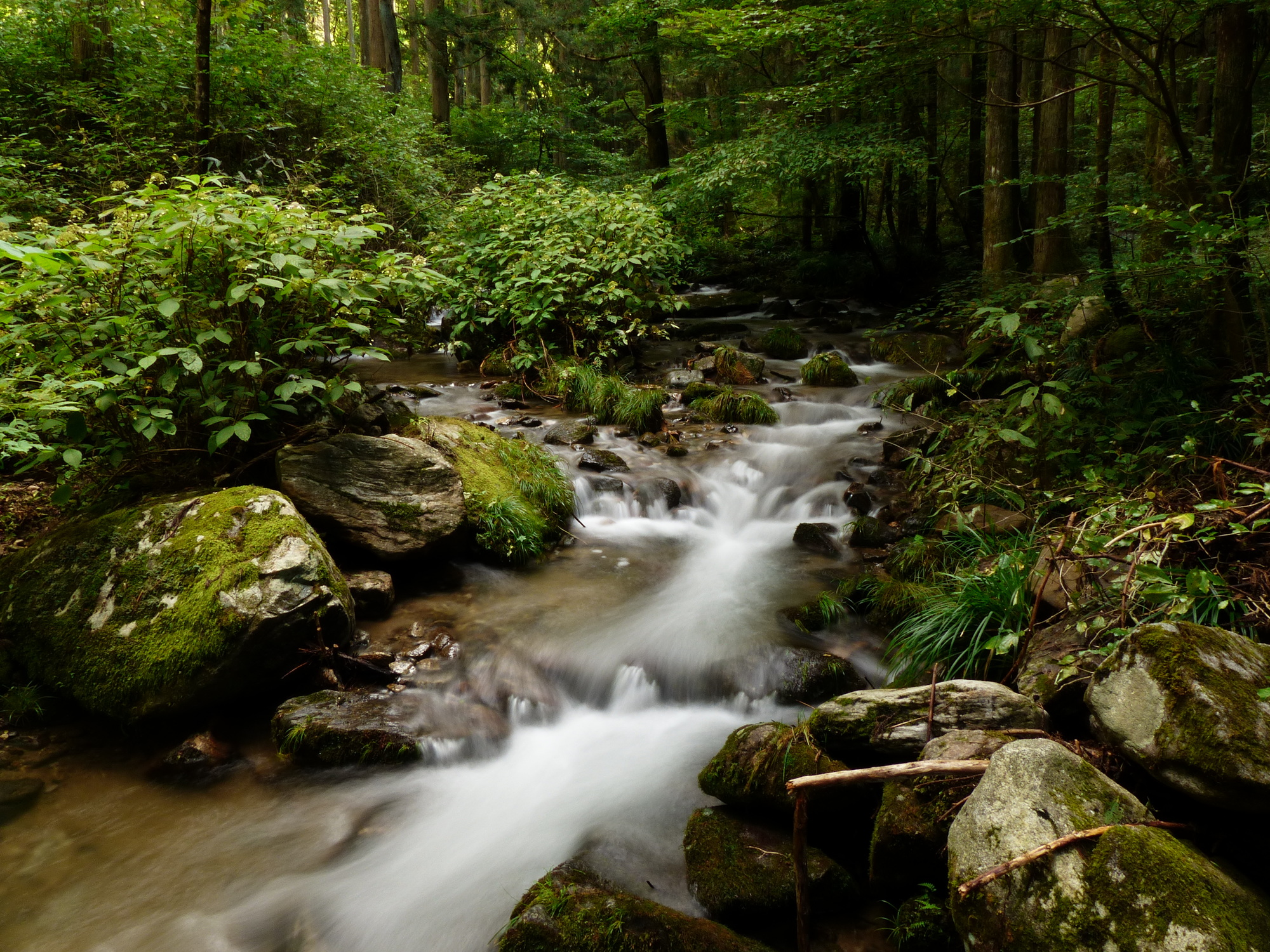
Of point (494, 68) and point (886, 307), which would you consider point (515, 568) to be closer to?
point (886, 307)

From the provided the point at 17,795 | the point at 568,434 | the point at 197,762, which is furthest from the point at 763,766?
the point at 568,434

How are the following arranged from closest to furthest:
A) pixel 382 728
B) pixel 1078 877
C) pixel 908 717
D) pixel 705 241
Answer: pixel 1078 877, pixel 908 717, pixel 382 728, pixel 705 241

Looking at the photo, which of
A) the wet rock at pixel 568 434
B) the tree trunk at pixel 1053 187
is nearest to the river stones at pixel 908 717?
the wet rock at pixel 568 434

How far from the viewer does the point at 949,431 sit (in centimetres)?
613

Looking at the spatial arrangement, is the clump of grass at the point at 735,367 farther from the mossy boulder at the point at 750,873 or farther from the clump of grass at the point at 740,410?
the mossy boulder at the point at 750,873

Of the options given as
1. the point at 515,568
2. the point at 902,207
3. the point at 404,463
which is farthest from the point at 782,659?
the point at 902,207

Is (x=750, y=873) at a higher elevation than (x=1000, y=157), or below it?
below

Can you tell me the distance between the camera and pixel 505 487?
6582mm

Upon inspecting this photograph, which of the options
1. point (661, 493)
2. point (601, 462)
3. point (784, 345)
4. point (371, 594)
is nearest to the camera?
point (371, 594)

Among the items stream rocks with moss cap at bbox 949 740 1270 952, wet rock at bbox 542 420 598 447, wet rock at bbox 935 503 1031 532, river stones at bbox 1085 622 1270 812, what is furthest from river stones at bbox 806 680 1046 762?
wet rock at bbox 542 420 598 447

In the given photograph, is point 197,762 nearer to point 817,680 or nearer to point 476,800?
point 476,800

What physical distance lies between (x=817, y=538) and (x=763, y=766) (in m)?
3.43

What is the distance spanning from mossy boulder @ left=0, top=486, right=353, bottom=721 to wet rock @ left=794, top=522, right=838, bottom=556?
387 cm

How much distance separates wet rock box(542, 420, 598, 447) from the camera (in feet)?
27.1
